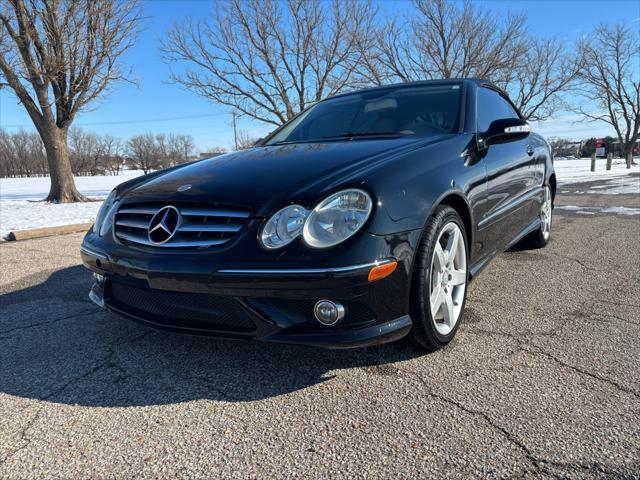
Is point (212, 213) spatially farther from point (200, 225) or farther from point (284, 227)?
point (284, 227)

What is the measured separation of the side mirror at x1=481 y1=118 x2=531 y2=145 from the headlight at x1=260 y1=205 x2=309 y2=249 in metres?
1.52

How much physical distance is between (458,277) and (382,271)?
83cm

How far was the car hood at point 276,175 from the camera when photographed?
2014 millimetres

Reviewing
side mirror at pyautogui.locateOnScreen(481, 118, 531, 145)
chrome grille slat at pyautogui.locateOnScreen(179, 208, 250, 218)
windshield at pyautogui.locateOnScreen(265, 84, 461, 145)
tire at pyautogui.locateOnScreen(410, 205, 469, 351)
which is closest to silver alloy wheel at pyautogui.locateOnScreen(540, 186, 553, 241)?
side mirror at pyautogui.locateOnScreen(481, 118, 531, 145)

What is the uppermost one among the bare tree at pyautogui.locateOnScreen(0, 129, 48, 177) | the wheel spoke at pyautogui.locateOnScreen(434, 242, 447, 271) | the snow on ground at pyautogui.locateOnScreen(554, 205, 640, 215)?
the bare tree at pyautogui.locateOnScreen(0, 129, 48, 177)

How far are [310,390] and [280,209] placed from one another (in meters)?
0.82

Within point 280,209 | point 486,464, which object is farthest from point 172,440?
point 486,464

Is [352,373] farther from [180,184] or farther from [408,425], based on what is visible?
[180,184]

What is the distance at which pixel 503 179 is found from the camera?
3.15 m

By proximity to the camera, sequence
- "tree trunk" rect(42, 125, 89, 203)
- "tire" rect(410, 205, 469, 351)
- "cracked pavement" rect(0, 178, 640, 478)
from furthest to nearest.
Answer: "tree trunk" rect(42, 125, 89, 203), "tire" rect(410, 205, 469, 351), "cracked pavement" rect(0, 178, 640, 478)

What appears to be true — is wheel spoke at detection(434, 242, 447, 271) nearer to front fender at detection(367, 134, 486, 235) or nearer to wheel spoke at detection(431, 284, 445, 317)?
wheel spoke at detection(431, 284, 445, 317)

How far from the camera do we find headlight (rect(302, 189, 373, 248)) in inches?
73.8

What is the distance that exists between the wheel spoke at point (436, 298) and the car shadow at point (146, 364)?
0.24 m

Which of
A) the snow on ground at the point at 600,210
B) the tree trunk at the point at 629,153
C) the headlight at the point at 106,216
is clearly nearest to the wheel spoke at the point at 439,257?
the headlight at the point at 106,216
